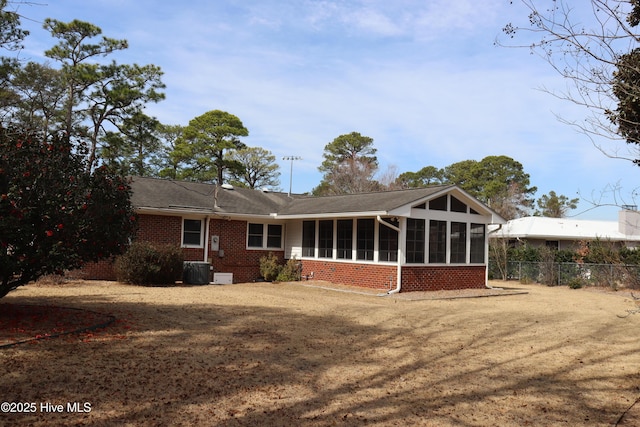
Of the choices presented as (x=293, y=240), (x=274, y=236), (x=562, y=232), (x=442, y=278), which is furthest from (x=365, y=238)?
(x=562, y=232)

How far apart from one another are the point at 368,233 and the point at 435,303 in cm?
417

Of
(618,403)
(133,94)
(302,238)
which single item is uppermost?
(133,94)

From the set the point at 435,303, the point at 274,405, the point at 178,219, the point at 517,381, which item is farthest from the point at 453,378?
the point at 178,219

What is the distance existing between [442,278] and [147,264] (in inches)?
388

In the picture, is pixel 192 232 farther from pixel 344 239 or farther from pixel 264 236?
pixel 344 239

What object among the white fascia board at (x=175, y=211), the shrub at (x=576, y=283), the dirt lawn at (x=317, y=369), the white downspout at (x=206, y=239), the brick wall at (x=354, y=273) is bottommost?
the dirt lawn at (x=317, y=369)

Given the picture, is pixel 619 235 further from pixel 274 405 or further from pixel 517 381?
pixel 274 405

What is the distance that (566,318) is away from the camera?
41.0 feet

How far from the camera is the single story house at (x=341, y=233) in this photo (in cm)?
1730

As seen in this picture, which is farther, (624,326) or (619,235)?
(619,235)

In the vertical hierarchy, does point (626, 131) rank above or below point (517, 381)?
above

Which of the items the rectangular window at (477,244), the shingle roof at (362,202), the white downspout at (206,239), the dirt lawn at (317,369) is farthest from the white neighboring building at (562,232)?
the dirt lawn at (317,369)

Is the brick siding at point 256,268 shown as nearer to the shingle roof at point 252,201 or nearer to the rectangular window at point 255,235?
the rectangular window at point 255,235

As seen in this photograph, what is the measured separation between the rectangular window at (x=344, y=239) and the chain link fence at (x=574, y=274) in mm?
10476
